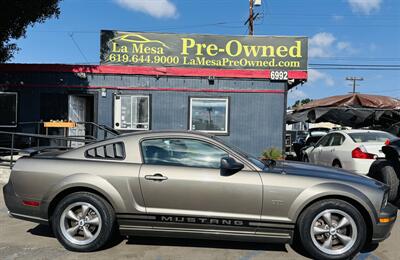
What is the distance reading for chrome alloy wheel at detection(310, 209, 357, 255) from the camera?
15.7ft

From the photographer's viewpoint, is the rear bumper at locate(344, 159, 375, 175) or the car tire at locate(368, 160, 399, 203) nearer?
the car tire at locate(368, 160, 399, 203)

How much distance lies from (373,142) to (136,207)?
6859mm

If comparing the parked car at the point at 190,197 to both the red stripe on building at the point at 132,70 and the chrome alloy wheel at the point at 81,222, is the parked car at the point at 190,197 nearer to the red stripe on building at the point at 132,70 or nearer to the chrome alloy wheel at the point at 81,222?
the chrome alloy wheel at the point at 81,222

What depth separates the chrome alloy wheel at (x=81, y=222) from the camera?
16.5 ft

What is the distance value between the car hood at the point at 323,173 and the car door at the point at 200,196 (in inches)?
20.7

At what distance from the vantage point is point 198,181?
4.86 m

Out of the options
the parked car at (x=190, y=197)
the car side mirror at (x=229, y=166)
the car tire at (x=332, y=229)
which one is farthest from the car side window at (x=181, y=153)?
the car tire at (x=332, y=229)

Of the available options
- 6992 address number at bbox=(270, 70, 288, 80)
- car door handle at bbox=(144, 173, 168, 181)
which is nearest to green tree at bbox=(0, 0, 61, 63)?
6992 address number at bbox=(270, 70, 288, 80)

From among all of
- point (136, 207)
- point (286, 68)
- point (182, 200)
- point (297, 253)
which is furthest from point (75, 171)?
point (286, 68)

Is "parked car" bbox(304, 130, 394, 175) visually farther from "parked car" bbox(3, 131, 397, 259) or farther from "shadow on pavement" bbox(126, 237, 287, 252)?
"shadow on pavement" bbox(126, 237, 287, 252)

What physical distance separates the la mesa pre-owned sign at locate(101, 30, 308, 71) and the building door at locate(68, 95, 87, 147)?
1500mm

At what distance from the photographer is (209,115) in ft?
43.6

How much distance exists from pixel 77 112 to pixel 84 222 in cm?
920

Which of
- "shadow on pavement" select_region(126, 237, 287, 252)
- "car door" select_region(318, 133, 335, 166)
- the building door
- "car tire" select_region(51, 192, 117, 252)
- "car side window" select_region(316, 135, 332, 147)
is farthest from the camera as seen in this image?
the building door
